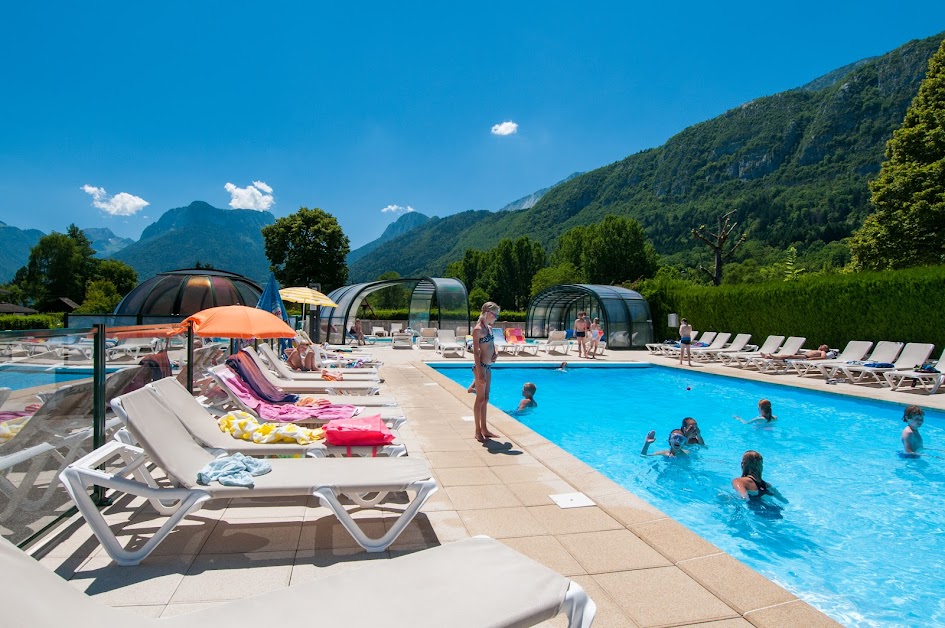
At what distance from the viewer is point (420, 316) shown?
971 inches

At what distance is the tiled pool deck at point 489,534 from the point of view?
2.60 metres

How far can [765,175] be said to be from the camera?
7438cm

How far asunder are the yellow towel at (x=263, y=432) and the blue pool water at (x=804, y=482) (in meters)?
3.56

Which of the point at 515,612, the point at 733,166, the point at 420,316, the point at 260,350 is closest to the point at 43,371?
the point at 515,612

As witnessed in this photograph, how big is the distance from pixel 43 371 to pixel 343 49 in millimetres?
15959

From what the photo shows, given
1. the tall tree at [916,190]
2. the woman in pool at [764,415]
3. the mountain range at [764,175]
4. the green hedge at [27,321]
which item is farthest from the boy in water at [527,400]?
the mountain range at [764,175]

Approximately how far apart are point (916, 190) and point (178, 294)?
30.5m

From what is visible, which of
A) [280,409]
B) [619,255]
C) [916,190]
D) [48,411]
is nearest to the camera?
[48,411]

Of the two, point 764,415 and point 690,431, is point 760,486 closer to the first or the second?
point 690,431

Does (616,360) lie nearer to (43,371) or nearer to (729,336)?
(729,336)

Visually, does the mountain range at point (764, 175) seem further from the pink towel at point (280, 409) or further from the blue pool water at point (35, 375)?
the blue pool water at point (35, 375)

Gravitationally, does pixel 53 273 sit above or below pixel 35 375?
above

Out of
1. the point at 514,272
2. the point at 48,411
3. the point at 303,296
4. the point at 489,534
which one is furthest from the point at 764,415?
the point at 514,272

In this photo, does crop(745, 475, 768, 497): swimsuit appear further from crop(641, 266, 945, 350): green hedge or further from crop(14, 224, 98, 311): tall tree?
crop(14, 224, 98, 311): tall tree
